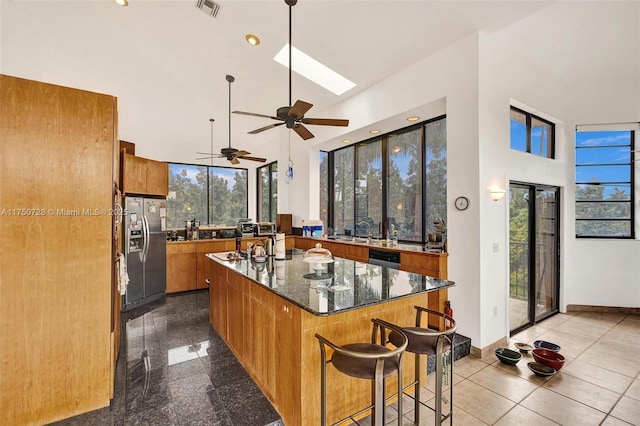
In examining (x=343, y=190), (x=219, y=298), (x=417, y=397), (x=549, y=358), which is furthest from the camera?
(x=343, y=190)

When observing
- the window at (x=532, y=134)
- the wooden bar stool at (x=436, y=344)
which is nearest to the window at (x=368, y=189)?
the window at (x=532, y=134)

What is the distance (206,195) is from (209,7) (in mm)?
5041

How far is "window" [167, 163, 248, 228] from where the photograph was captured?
7266mm

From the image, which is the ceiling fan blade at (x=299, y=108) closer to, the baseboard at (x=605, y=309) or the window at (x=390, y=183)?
the window at (x=390, y=183)

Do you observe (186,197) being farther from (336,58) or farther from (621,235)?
(621,235)

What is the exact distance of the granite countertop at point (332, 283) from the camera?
5.66 feet

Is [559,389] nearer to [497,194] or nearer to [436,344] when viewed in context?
[436,344]

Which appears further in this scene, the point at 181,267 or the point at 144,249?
the point at 181,267

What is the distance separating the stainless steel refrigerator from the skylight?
3.11 meters

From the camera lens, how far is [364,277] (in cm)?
239

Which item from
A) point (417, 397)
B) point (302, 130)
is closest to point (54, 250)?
point (302, 130)

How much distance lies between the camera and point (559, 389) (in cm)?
253

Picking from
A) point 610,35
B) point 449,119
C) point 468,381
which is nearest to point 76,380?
point 468,381

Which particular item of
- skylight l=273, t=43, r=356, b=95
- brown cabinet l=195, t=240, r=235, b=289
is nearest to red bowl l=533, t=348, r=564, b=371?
skylight l=273, t=43, r=356, b=95
